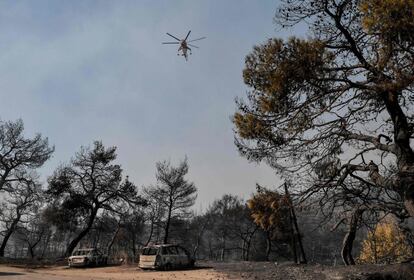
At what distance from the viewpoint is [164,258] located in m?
26.9

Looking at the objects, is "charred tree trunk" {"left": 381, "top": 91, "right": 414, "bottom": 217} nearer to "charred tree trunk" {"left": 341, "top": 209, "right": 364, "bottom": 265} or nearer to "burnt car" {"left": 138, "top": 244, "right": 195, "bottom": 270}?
"charred tree trunk" {"left": 341, "top": 209, "right": 364, "bottom": 265}

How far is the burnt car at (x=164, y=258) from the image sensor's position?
87.8ft

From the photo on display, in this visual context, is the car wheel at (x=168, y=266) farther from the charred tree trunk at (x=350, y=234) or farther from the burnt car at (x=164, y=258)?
the charred tree trunk at (x=350, y=234)

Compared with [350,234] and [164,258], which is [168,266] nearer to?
[164,258]

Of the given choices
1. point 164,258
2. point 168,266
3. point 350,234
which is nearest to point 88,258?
point 164,258

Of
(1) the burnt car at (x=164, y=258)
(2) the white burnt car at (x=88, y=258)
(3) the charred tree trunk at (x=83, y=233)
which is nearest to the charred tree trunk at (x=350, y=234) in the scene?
(1) the burnt car at (x=164, y=258)

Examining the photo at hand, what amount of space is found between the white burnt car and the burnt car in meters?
6.20

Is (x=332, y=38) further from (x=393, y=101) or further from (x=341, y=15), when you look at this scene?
(x=393, y=101)

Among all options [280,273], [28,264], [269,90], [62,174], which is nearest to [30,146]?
[62,174]

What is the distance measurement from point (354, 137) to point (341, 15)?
4.12m

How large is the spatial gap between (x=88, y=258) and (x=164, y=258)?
794cm

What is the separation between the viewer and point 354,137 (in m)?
14.9

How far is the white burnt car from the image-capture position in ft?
104

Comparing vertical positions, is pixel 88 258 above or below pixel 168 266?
above
